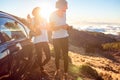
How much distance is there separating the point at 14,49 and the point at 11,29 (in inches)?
28.0

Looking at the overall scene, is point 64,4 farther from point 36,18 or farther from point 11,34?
point 11,34

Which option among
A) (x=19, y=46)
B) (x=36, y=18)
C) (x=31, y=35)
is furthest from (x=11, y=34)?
(x=36, y=18)

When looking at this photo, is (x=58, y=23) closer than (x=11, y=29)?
No

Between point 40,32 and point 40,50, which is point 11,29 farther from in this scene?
point 40,32

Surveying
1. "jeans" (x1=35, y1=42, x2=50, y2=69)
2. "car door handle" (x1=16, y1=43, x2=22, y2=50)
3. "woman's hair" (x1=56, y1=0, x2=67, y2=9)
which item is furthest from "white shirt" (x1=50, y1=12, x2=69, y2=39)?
"car door handle" (x1=16, y1=43, x2=22, y2=50)

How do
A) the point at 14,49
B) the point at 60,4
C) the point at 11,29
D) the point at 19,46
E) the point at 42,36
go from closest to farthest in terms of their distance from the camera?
the point at 14,49
the point at 19,46
the point at 11,29
the point at 60,4
the point at 42,36

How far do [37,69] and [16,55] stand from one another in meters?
2.46

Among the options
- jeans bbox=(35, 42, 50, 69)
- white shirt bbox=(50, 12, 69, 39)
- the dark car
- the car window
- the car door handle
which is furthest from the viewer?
white shirt bbox=(50, 12, 69, 39)

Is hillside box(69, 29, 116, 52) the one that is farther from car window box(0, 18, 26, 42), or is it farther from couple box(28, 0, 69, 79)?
car window box(0, 18, 26, 42)

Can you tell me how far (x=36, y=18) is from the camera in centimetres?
759

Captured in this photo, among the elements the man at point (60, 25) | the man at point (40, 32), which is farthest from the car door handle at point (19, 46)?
the man at point (60, 25)

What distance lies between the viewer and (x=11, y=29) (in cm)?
576

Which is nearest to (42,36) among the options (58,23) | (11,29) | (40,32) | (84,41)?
(40,32)

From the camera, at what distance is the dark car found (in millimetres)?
4695
